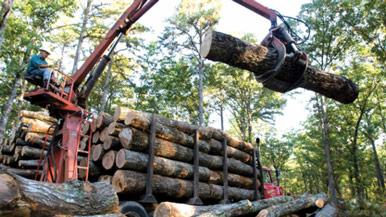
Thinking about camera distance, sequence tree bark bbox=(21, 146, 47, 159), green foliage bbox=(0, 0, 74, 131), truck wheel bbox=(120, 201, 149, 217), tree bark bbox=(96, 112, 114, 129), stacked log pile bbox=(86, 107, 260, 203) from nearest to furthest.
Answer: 1. truck wheel bbox=(120, 201, 149, 217)
2. stacked log pile bbox=(86, 107, 260, 203)
3. tree bark bbox=(96, 112, 114, 129)
4. tree bark bbox=(21, 146, 47, 159)
5. green foliage bbox=(0, 0, 74, 131)

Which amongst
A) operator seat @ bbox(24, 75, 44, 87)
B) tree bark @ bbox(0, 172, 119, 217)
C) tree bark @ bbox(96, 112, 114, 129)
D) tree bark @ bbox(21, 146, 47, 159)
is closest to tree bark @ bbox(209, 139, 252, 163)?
tree bark @ bbox(96, 112, 114, 129)

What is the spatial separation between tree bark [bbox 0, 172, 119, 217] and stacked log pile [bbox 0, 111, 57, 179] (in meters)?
6.02

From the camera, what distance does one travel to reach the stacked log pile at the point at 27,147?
10.0m

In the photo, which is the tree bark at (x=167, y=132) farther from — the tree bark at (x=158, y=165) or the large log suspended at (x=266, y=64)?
the large log suspended at (x=266, y=64)

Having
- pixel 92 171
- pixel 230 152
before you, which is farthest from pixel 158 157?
pixel 230 152

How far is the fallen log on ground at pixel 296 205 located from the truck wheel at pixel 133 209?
8.12 ft

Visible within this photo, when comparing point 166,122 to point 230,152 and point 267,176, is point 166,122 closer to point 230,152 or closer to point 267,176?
point 230,152

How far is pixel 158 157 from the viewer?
25.0ft

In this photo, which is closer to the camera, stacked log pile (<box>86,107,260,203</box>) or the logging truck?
the logging truck

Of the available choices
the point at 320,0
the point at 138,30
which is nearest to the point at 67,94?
the point at 138,30

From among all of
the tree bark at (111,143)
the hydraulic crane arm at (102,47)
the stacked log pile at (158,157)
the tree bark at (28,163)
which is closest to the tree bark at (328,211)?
the stacked log pile at (158,157)

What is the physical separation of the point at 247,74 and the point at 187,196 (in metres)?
17.9

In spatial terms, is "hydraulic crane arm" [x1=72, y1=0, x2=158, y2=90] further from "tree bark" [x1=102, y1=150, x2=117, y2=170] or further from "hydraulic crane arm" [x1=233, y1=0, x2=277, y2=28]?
"hydraulic crane arm" [x1=233, y1=0, x2=277, y2=28]

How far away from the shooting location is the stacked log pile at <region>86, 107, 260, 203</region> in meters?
7.08
